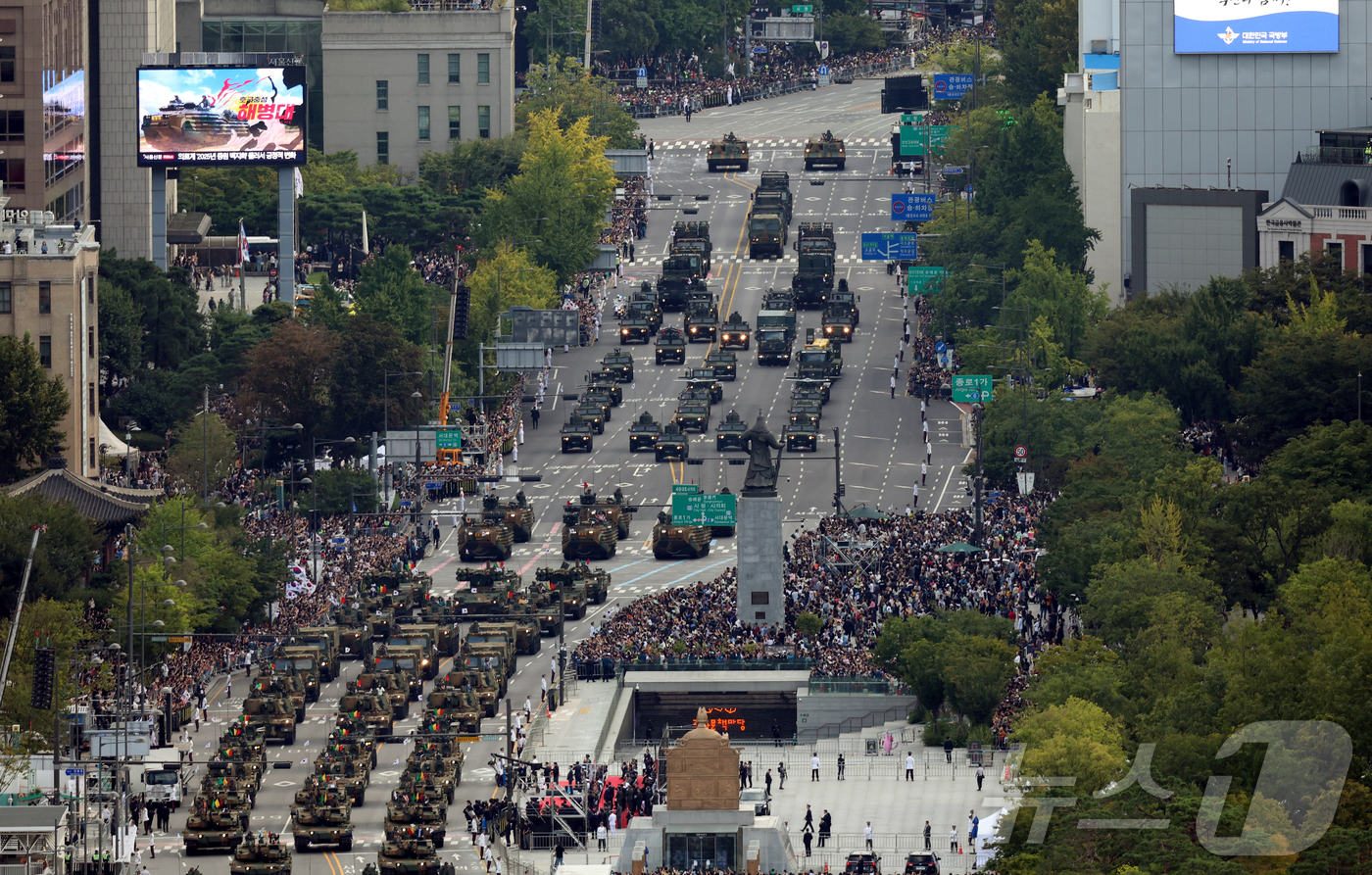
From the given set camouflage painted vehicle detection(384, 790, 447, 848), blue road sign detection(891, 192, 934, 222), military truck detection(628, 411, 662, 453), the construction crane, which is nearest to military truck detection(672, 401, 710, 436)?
military truck detection(628, 411, 662, 453)

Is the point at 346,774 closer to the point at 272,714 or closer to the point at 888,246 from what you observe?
the point at 272,714

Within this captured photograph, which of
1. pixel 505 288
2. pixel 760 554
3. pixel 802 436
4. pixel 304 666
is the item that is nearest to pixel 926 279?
pixel 505 288

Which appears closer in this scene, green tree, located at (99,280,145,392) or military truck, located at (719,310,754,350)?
green tree, located at (99,280,145,392)

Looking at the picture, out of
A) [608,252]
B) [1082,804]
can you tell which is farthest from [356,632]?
[608,252]

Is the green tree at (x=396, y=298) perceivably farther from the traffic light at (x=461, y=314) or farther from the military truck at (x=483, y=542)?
the military truck at (x=483, y=542)

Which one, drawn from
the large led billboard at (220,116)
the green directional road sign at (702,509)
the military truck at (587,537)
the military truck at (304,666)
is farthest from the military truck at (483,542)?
the large led billboard at (220,116)

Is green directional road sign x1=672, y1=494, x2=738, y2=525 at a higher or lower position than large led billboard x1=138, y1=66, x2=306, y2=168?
lower

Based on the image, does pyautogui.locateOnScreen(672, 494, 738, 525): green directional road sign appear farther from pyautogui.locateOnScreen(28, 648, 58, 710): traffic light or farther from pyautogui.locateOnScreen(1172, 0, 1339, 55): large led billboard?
pyautogui.locateOnScreen(1172, 0, 1339, 55): large led billboard

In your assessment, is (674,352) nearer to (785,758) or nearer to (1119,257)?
(1119,257)
